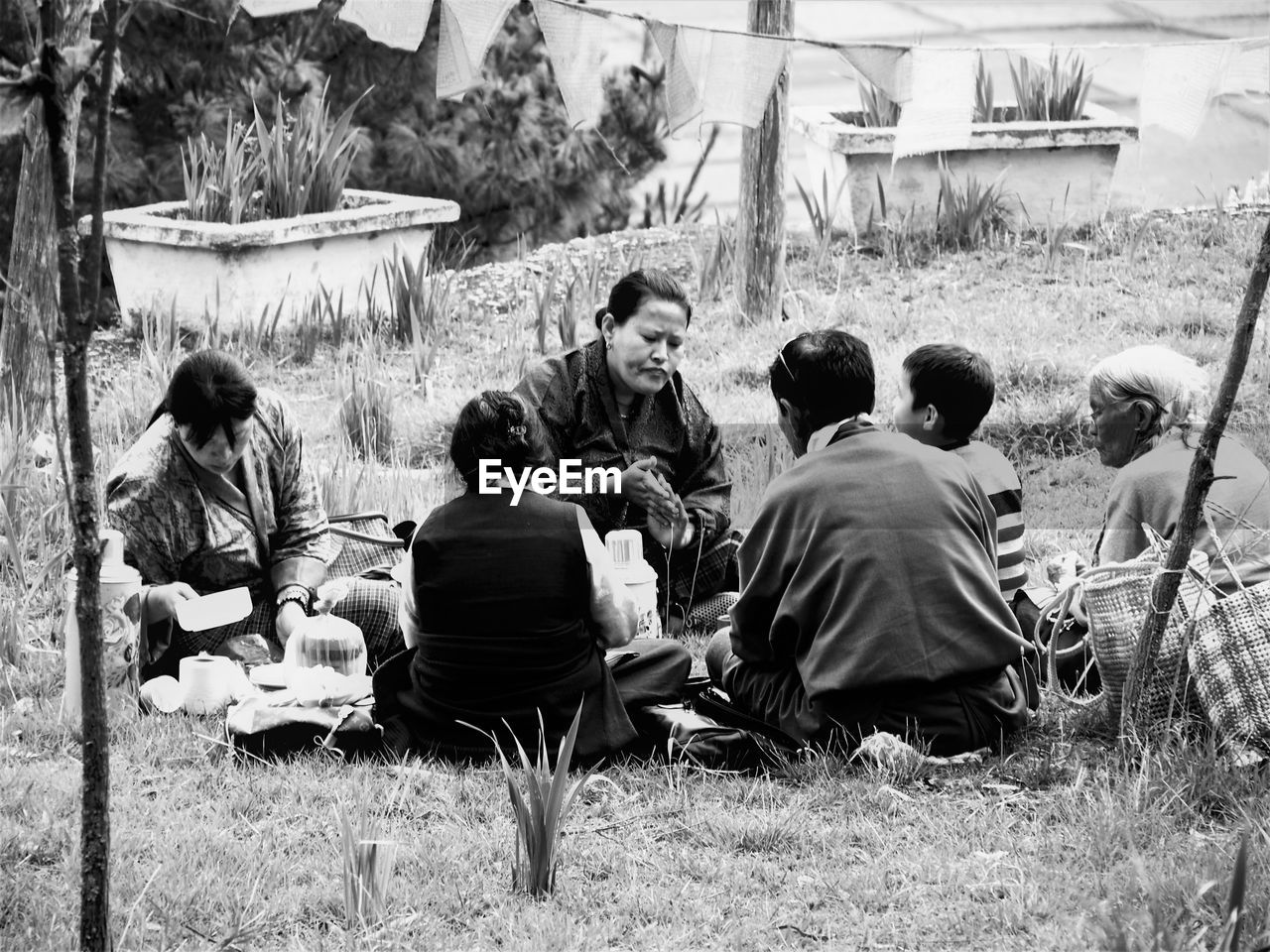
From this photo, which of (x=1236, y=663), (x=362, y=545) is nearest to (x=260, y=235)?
(x=362, y=545)

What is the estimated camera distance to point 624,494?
15.7 ft

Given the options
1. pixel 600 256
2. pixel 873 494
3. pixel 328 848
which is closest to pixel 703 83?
pixel 873 494

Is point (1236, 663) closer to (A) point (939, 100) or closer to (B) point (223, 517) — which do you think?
(A) point (939, 100)

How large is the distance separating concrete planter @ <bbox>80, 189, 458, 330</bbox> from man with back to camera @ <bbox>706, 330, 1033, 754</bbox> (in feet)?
12.7

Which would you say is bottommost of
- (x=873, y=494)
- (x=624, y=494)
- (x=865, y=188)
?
(x=624, y=494)

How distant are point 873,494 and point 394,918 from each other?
144 centimetres

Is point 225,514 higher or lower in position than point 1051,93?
lower

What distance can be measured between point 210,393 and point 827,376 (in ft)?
5.26

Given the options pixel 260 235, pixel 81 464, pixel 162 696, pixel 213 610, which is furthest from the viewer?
pixel 260 235

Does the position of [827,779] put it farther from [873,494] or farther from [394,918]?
[394,918]

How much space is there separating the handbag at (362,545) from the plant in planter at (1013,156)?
14.5 feet

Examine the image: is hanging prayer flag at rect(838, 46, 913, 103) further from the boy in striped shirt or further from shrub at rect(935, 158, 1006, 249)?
shrub at rect(935, 158, 1006, 249)

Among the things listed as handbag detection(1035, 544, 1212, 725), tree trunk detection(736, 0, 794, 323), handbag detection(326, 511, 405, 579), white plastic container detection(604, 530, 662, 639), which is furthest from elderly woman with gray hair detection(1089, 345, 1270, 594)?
tree trunk detection(736, 0, 794, 323)

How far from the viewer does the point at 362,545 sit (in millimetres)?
4898
